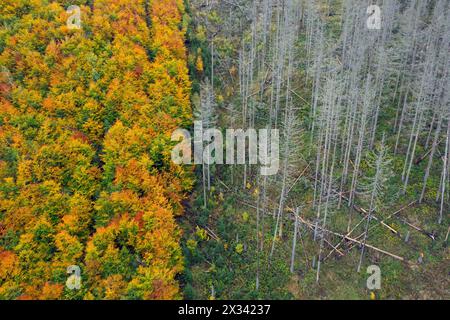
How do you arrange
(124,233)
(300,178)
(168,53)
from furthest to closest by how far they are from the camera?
(168,53), (300,178), (124,233)

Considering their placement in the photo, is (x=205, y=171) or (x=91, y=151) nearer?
(x=91, y=151)

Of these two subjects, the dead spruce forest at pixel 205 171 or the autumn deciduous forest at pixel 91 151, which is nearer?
the autumn deciduous forest at pixel 91 151

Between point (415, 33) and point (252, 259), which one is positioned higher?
point (415, 33)

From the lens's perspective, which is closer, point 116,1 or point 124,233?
point 124,233

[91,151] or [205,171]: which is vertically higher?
[91,151]
